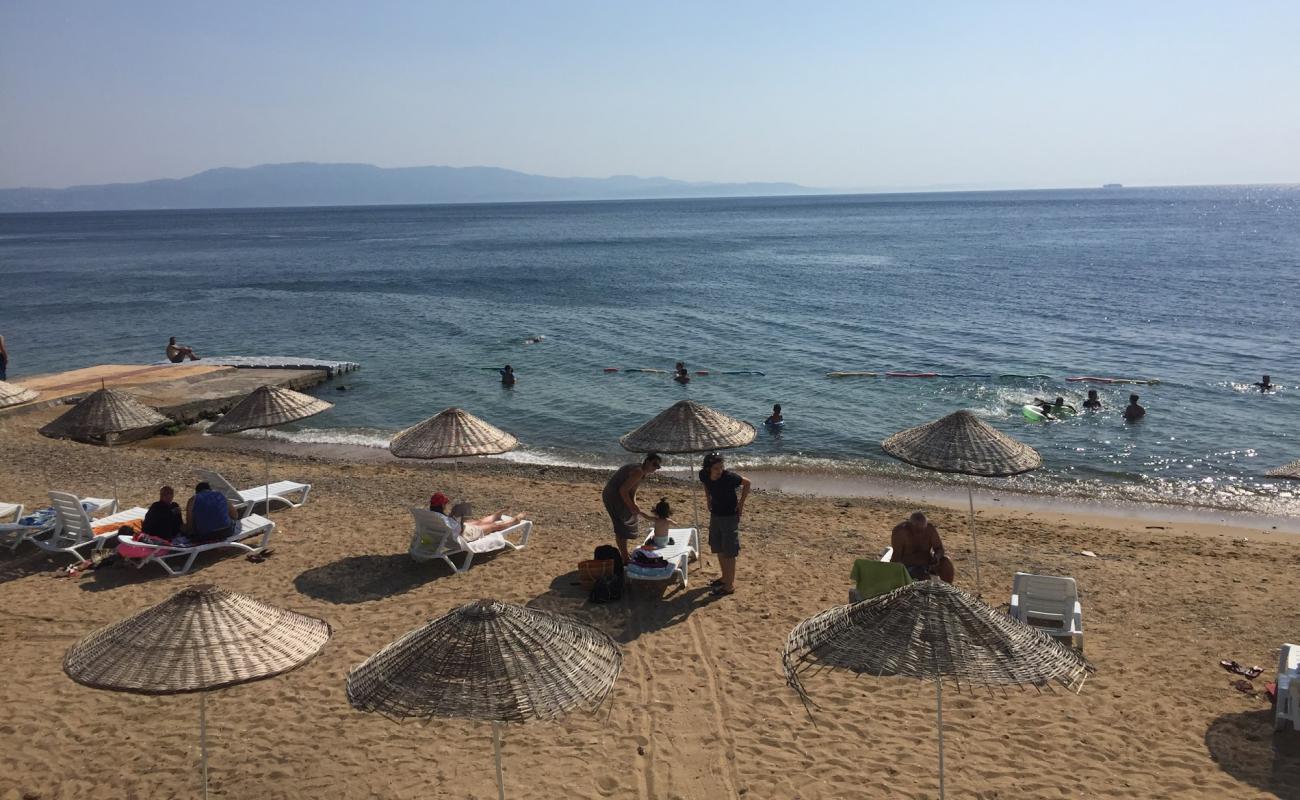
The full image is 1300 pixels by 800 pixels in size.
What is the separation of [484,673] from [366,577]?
20.5ft

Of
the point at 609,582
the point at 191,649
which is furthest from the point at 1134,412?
the point at 191,649

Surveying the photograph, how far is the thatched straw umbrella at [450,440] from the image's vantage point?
11492 mm

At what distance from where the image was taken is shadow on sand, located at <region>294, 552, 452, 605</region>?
10.2 meters

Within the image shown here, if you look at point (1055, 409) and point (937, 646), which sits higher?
point (937, 646)

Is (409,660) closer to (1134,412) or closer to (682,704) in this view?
(682,704)

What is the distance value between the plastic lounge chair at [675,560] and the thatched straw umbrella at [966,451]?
8.83 feet

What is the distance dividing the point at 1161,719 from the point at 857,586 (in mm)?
2816

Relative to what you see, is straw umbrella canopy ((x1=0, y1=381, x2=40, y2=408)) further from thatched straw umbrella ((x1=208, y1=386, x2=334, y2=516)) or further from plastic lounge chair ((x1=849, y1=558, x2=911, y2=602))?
plastic lounge chair ((x1=849, y1=558, x2=911, y2=602))

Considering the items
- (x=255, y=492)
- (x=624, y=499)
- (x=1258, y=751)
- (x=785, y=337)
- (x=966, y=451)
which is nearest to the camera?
(x=1258, y=751)

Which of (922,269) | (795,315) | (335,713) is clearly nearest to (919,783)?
(335,713)

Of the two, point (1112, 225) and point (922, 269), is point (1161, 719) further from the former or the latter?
point (1112, 225)

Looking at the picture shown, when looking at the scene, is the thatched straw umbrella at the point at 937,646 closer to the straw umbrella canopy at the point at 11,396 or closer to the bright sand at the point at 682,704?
the bright sand at the point at 682,704

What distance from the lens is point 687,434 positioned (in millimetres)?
11453

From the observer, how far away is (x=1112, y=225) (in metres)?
115
